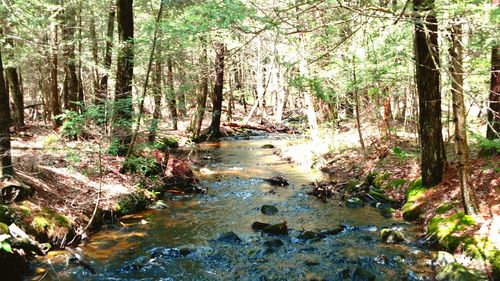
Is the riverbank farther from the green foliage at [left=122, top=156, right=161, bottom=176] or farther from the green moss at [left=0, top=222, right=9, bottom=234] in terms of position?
the green moss at [left=0, top=222, right=9, bottom=234]

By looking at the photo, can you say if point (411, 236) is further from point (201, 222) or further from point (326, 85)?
point (326, 85)

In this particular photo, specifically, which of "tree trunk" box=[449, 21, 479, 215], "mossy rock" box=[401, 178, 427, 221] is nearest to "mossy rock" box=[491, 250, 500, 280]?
"tree trunk" box=[449, 21, 479, 215]

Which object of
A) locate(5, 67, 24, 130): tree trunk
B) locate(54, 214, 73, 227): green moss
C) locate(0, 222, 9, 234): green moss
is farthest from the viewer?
Result: locate(5, 67, 24, 130): tree trunk

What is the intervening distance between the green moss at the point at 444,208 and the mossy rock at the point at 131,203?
7002 mm

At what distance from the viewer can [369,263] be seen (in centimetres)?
709

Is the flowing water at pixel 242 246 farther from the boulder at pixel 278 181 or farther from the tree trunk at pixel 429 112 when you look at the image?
the tree trunk at pixel 429 112

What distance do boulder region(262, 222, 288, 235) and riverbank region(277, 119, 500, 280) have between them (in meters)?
2.74

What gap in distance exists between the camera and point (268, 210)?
1023cm

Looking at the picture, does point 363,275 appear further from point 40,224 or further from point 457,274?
point 40,224

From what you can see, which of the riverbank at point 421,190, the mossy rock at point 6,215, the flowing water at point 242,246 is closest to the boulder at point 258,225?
the flowing water at point 242,246

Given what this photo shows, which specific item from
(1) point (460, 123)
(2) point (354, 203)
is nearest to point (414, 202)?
(2) point (354, 203)

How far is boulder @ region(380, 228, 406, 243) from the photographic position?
26.2ft

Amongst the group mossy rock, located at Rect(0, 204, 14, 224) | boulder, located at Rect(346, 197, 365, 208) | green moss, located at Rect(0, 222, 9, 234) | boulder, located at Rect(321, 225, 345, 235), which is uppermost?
mossy rock, located at Rect(0, 204, 14, 224)

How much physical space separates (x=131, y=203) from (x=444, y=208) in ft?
23.8
